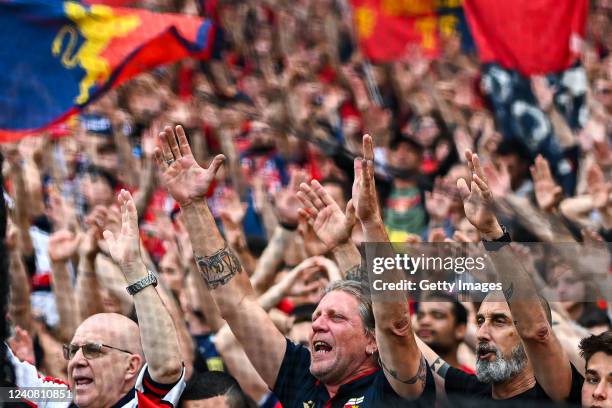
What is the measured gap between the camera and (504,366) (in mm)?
4816

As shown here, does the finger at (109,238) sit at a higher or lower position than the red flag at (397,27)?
higher

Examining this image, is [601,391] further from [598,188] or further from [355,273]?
[598,188]

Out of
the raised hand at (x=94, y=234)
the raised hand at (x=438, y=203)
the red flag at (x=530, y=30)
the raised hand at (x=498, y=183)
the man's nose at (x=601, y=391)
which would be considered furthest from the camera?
the red flag at (x=530, y=30)

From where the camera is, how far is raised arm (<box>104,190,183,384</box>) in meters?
4.91

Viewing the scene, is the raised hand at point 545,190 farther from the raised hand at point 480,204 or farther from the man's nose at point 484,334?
the raised hand at point 480,204

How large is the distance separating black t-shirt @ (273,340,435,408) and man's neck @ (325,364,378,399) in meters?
0.02

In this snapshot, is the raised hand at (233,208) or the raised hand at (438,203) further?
the raised hand at (438,203)

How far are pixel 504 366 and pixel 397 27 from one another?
854 centimetres

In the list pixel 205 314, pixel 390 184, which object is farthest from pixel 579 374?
pixel 390 184

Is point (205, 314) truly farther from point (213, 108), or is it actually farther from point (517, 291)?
point (213, 108)

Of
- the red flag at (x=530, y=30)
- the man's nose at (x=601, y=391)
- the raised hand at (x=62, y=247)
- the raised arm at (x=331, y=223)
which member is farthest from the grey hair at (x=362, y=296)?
the red flag at (x=530, y=30)

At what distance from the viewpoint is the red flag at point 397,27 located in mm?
12867

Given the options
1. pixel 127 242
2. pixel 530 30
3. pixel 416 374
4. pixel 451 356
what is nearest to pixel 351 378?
pixel 416 374

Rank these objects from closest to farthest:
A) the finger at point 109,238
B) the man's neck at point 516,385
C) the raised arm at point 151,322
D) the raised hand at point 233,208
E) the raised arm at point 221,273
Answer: the man's neck at point 516,385 < the raised arm at point 151,322 < the finger at point 109,238 < the raised arm at point 221,273 < the raised hand at point 233,208
